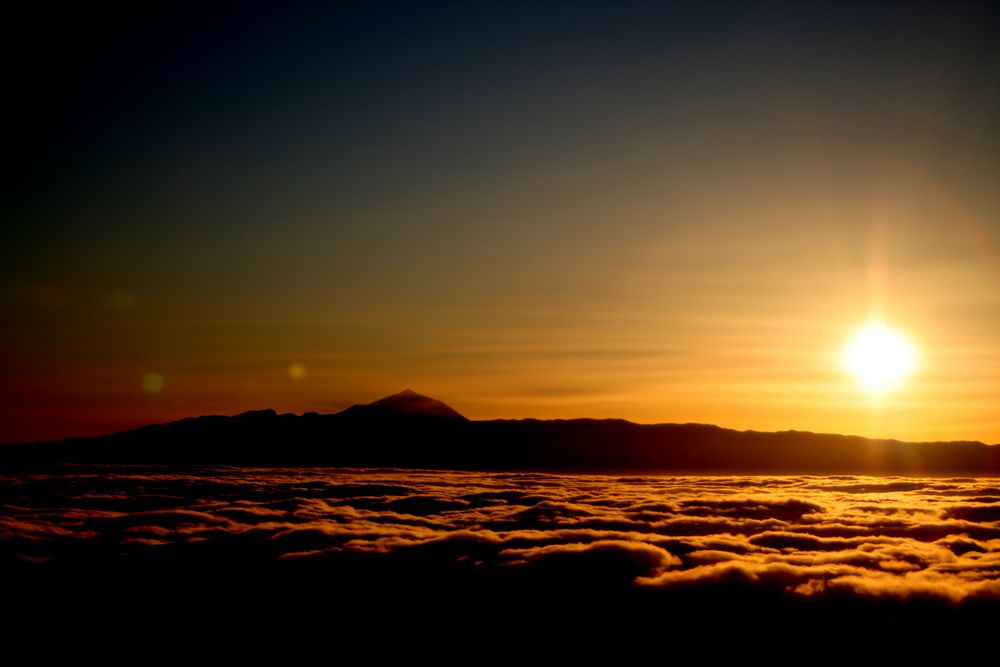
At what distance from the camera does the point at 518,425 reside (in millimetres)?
192625

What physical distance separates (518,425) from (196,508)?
141m

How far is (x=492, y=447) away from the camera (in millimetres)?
178875

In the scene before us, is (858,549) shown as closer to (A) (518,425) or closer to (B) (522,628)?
(B) (522,628)

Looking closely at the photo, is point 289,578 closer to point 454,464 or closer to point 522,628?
point 522,628

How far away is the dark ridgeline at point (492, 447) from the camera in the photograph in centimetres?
15750

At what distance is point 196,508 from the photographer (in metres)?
55.4

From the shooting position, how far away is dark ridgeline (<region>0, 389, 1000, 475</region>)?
157500mm

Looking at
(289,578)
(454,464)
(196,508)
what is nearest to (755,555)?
(289,578)


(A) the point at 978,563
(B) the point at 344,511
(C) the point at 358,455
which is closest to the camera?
(A) the point at 978,563

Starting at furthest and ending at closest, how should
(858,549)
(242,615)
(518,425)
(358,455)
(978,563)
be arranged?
(518,425)
(358,455)
(858,549)
(978,563)
(242,615)

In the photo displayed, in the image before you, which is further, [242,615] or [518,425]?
[518,425]

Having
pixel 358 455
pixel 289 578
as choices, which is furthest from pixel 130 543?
pixel 358 455

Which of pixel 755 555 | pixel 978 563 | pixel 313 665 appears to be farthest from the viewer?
pixel 755 555

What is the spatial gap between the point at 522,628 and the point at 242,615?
33.1 feet
